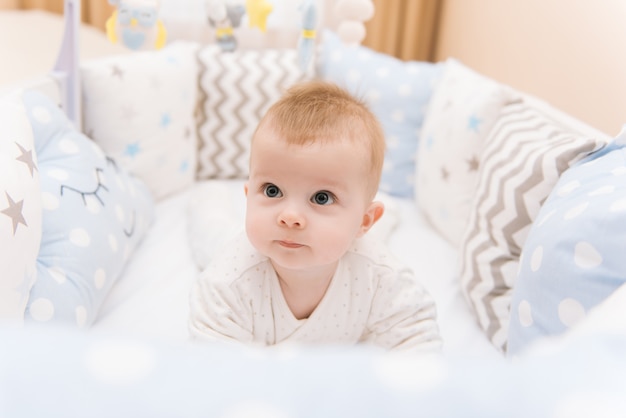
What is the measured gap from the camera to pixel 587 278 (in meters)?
0.78

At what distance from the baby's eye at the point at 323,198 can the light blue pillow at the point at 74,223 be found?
19.4 inches

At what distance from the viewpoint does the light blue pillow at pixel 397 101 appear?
72.8 inches

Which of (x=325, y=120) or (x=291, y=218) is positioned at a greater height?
(x=325, y=120)

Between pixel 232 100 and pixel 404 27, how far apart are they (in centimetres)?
86

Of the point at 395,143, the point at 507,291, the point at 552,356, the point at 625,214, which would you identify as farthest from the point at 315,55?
the point at 552,356

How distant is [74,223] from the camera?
45.3 inches

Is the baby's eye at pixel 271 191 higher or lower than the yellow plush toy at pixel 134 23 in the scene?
lower

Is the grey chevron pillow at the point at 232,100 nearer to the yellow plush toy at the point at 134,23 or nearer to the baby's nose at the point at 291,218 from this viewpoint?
the yellow plush toy at the point at 134,23

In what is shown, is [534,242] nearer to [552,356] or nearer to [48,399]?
[552,356]

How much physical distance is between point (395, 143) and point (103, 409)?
1.57 meters

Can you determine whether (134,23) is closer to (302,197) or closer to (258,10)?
(258,10)

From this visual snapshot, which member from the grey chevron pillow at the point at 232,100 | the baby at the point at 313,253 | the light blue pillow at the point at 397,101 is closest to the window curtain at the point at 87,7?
the grey chevron pillow at the point at 232,100

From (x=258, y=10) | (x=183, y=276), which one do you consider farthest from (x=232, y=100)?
(x=183, y=276)

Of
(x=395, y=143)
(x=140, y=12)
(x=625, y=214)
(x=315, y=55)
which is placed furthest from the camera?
(x=315, y=55)
